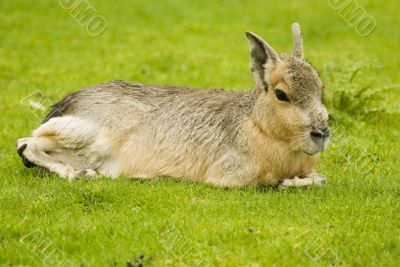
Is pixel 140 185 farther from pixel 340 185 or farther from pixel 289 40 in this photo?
pixel 289 40

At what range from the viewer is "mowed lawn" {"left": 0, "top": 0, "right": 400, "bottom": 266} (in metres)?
7.27

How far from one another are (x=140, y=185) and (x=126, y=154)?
717 mm

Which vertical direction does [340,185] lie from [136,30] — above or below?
below

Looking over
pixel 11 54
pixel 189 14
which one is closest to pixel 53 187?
pixel 11 54

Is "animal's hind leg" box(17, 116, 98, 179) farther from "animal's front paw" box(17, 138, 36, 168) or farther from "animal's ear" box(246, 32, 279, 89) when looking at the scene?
"animal's ear" box(246, 32, 279, 89)

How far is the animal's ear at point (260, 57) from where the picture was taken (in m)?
8.95

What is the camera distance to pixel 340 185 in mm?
9273

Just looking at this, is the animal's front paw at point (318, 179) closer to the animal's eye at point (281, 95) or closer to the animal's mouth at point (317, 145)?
the animal's mouth at point (317, 145)

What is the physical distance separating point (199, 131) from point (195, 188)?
2.93ft

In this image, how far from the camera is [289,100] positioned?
8.68 metres

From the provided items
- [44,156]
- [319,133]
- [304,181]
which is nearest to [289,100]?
[319,133]

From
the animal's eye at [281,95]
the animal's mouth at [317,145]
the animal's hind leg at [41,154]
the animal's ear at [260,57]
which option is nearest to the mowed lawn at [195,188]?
the animal's hind leg at [41,154]

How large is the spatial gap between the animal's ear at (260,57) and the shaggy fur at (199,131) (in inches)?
0.5

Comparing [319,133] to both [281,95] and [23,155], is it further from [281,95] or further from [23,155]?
[23,155]
